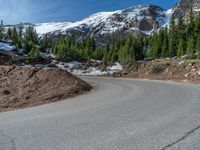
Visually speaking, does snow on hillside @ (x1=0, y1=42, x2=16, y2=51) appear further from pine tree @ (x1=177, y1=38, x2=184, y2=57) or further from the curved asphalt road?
the curved asphalt road

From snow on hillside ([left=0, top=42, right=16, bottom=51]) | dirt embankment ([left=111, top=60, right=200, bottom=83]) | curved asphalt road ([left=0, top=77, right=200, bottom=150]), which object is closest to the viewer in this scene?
curved asphalt road ([left=0, top=77, right=200, bottom=150])

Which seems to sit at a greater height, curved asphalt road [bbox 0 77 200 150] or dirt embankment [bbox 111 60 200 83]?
dirt embankment [bbox 111 60 200 83]

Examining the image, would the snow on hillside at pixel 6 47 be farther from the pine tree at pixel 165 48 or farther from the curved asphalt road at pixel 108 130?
the curved asphalt road at pixel 108 130

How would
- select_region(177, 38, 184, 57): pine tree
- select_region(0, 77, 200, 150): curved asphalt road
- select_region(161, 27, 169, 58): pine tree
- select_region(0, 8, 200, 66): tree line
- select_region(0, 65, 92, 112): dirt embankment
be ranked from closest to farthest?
1. select_region(0, 77, 200, 150): curved asphalt road
2. select_region(0, 65, 92, 112): dirt embankment
3. select_region(177, 38, 184, 57): pine tree
4. select_region(0, 8, 200, 66): tree line
5. select_region(161, 27, 169, 58): pine tree

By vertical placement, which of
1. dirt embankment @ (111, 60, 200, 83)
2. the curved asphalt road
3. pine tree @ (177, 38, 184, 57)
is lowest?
the curved asphalt road

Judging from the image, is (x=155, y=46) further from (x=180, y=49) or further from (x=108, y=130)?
(x=108, y=130)

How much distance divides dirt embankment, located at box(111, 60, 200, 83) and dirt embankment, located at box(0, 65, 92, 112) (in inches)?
531

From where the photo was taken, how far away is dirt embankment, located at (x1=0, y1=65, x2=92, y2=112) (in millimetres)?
19141

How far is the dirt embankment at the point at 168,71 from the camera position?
3653 centimetres

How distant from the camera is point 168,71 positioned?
140 feet

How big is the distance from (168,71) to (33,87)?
2391cm

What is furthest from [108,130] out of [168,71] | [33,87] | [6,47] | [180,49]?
[6,47]

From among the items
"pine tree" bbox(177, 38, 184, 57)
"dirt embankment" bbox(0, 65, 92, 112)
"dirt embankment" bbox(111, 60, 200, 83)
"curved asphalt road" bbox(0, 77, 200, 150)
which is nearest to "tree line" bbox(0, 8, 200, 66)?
"pine tree" bbox(177, 38, 184, 57)

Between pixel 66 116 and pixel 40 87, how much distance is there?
36.1ft
